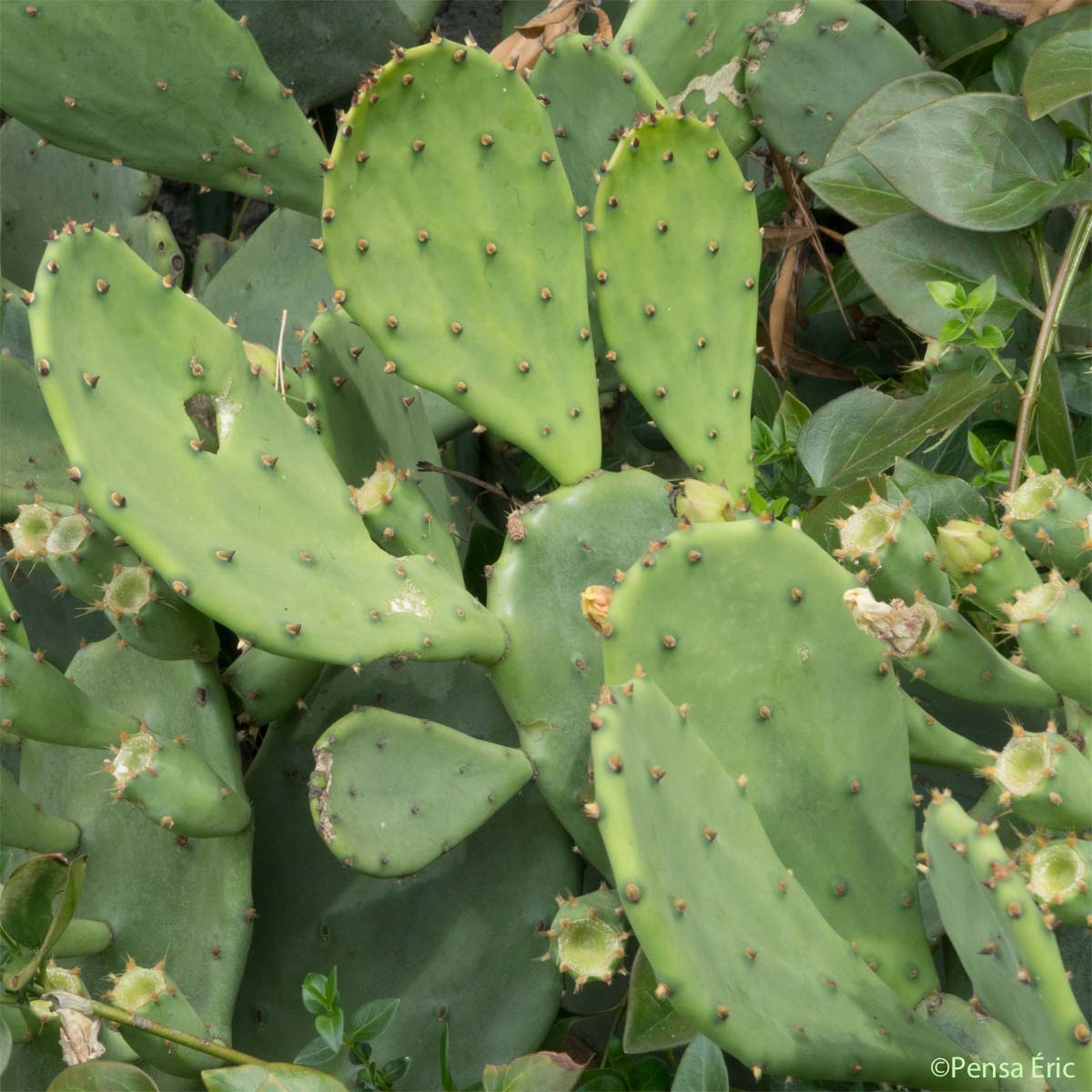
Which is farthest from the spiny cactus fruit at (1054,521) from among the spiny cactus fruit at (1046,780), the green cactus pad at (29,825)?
the green cactus pad at (29,825)

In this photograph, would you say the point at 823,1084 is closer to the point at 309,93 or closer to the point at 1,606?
the point at 1,606

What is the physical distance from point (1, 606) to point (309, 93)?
0.77m

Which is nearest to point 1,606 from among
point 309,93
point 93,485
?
point 93,485

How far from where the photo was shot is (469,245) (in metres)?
1.10

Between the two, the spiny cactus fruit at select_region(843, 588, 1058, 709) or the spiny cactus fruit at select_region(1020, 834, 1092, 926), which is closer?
the spiny cactus fruit at select_region(1020, 834, 1092, 926)

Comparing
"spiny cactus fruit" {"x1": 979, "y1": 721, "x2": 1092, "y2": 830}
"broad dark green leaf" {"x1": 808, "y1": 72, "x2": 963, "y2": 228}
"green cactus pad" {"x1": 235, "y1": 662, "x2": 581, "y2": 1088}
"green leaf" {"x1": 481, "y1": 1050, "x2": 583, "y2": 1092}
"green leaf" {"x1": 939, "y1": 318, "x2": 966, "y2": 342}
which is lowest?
"green cactus pad" {"x1": 235, "y1": 662, "x2": 581, "y2": 1088}

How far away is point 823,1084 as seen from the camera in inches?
42.8

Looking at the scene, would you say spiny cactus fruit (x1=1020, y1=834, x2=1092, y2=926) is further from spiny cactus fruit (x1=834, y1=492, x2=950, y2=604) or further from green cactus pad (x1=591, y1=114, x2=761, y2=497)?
green cactus pad (x1=591, y1=114, x2=761, y2=497)

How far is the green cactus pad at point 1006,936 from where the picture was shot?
74 cm

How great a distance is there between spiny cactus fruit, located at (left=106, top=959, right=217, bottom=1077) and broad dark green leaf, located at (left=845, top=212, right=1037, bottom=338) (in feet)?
2.99

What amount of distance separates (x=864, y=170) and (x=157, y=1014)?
1.03 meters

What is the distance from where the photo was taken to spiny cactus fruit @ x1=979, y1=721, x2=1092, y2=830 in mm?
844

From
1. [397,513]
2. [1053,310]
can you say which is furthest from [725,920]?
[1053,310]

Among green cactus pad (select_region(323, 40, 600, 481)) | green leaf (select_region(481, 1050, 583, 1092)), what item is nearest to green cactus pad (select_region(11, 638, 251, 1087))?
green leaf (select_region(481, 1050, 583, 1092))
